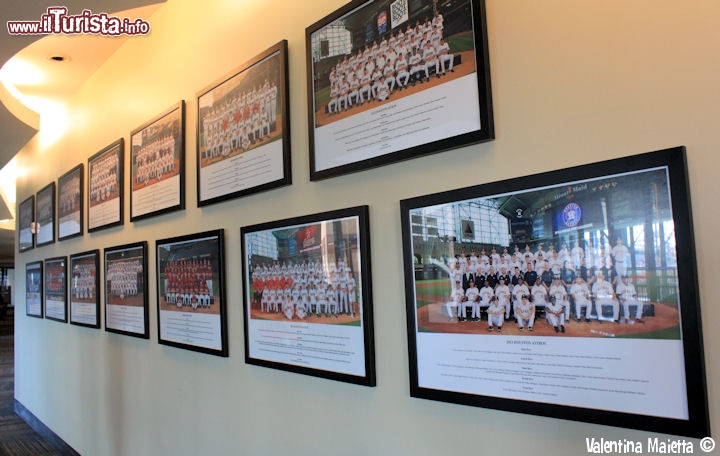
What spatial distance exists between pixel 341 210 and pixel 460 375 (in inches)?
25.3

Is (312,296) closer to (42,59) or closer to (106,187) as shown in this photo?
(106,187)

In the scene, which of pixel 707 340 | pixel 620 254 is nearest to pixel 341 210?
pixel 620 254

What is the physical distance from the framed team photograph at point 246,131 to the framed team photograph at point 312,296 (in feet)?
0.73

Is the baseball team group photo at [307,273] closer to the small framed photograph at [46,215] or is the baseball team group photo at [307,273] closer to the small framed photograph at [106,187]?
the small framed photograph at [106,187]

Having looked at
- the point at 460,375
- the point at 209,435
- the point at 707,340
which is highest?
the point at 707,340

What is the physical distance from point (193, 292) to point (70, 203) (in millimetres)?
2126

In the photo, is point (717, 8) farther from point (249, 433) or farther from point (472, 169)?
point (249, 433)

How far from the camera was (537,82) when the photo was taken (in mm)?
1139

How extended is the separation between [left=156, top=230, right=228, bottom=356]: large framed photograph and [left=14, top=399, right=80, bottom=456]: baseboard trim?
194 centimetres

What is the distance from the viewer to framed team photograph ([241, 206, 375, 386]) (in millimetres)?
1478

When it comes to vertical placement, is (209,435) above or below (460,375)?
below

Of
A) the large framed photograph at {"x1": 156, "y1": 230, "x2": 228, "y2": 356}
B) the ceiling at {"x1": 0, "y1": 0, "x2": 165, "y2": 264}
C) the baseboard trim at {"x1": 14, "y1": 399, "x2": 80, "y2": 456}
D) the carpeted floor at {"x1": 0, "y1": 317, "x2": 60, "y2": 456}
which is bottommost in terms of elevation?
the carpeted floor at {"x1": 0, "y1": 317, "x2": 60, "y2": 456}

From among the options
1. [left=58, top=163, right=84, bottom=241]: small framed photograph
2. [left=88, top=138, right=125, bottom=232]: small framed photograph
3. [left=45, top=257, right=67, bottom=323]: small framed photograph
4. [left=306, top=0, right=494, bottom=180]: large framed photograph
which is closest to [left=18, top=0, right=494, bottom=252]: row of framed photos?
[left=306, top=0, right=494, bottom=180]: large framed photograph

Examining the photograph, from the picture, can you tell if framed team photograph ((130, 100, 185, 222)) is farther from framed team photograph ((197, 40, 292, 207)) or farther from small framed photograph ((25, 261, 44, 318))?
small framed photograph ((25, 261, 44, 318))
